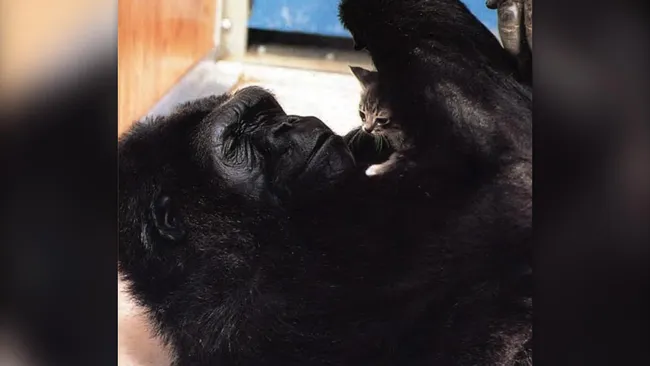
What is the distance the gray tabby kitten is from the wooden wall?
1.00 feet

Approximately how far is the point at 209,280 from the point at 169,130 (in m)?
0.29

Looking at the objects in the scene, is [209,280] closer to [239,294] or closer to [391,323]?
[239,294]

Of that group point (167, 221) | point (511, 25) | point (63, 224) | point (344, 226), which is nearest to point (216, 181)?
point (167, 221)

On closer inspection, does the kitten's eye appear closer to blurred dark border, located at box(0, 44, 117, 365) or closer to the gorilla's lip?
the gorilla's lip

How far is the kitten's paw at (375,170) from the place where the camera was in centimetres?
123

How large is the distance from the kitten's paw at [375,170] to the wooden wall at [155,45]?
38 centimetres

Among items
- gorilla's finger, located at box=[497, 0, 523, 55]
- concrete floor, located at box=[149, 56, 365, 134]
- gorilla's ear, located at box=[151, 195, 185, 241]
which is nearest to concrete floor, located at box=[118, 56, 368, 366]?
concrete floor, located at box=[149, 56, 365, 134]

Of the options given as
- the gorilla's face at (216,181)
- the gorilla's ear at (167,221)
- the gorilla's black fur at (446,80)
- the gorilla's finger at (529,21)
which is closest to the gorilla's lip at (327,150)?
the gorilla's face at (216,181)

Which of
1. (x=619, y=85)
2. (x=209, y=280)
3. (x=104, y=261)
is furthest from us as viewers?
(x=104, y=261)

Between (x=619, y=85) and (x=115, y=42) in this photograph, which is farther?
(x=115, y=42)

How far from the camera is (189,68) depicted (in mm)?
1320

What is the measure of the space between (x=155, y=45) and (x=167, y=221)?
340mm

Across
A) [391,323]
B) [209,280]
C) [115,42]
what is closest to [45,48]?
[115,42]

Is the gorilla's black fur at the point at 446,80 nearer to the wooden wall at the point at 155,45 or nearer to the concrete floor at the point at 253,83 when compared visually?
the concrete floor at the point at 253,83
